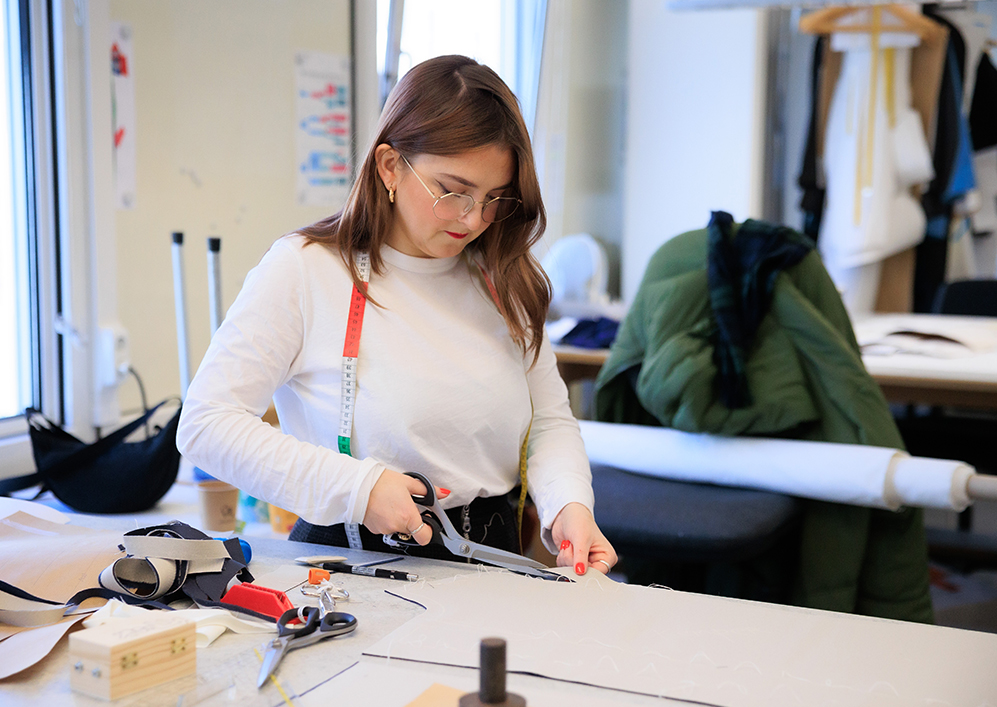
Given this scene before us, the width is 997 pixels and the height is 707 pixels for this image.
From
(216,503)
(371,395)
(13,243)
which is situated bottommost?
(216,503)

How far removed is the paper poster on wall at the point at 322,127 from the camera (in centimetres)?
239

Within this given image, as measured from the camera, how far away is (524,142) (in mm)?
1216

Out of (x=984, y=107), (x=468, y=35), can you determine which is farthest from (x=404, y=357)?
(x=984, y=107)

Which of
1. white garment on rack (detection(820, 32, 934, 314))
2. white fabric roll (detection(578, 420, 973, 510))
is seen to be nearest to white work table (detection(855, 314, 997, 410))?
white fabric roll (detection(578, 420, 973, 510))

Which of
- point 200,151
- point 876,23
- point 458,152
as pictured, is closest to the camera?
point 458,152

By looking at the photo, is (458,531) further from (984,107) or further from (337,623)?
(984,107)

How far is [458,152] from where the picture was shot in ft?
3.79

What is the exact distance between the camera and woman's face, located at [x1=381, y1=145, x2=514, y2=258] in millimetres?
1164

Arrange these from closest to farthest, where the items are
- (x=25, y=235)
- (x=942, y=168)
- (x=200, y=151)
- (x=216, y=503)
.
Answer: (x=216, y=503) < (x=25, y=235) < (x=200, y=151) < (x=942, y=168)

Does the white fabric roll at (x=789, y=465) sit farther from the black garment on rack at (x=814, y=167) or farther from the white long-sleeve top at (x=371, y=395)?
the black garment on rack at (x=814, y=167)

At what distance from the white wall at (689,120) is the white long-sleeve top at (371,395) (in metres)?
2.68

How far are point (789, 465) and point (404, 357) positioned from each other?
3.07ft

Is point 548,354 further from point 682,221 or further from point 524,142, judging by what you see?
point 682,221

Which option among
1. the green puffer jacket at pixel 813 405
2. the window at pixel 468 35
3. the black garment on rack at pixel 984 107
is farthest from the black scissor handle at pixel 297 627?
the black garment on rack at pixel 984 107
